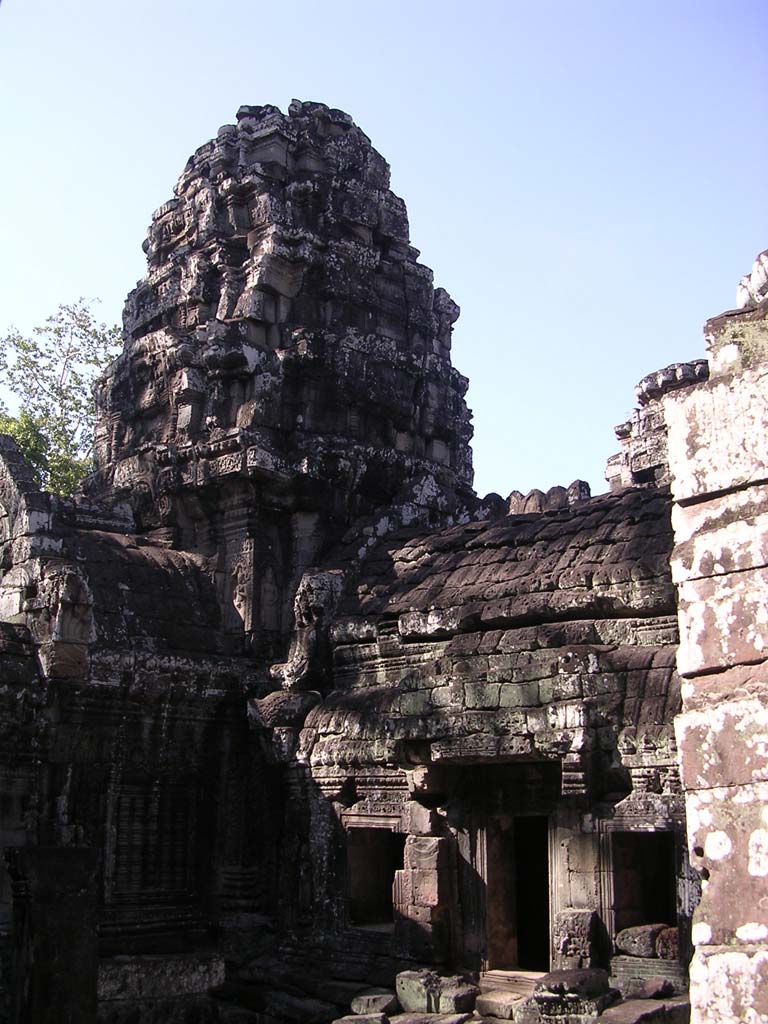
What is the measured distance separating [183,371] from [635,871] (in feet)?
23.8

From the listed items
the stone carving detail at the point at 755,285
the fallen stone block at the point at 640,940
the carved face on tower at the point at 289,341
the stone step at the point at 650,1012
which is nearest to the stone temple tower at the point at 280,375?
the carved face on tower at the point at 289,341

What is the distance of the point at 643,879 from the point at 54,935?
13.3 feet

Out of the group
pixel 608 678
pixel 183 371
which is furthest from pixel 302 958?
pixel 183 371

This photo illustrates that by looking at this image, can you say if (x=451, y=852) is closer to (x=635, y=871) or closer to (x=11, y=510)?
(x=635, y=871)

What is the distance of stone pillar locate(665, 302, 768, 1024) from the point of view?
337 centimetres

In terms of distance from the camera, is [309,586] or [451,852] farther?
[309,586]

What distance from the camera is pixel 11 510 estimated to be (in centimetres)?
1182

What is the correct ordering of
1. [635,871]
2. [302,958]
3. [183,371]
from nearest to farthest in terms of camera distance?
[635,871] < [302,958] < [183,371]

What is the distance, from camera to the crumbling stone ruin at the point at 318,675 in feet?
28.3

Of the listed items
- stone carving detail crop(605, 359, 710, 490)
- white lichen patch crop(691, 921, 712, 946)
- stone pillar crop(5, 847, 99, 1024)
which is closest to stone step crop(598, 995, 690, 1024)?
stone pillar crop(5, 847, 99, 1024)

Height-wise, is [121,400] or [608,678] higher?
[121,400]

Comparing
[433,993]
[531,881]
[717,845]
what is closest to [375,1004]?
[433,993]

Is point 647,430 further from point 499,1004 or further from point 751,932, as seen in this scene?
point 751,932

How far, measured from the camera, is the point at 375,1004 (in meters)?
9.09
